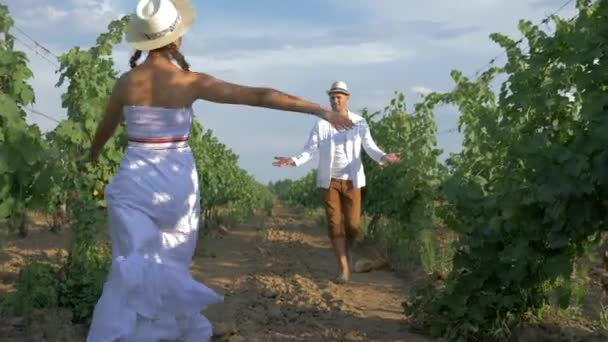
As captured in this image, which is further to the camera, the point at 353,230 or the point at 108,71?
the point at 108,71

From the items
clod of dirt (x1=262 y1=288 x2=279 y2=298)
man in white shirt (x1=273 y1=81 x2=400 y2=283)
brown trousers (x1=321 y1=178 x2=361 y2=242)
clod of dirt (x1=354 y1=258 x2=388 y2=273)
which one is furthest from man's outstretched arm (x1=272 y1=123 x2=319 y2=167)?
clod of dirt (x1=354 y1=258 x2=388 y2=273)

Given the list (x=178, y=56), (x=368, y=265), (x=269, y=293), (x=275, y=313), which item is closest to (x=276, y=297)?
(x=269, y=293)

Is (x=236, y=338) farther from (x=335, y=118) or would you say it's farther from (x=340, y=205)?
(x=340, y=205)

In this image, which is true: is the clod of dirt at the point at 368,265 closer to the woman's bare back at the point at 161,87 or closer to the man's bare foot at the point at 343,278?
the man's bare foot at the point at 343,278

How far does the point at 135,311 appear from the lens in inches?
146

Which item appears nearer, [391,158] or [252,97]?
[252,97]

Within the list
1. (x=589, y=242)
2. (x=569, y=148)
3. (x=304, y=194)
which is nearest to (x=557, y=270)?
(x=589, y=242)

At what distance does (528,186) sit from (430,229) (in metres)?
5.74

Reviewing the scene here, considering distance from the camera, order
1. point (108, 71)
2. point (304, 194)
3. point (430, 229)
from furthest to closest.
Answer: point (304, 194), point (430, 229), point (108, 71)

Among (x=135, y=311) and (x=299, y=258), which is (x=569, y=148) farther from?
(x=299, y=258)

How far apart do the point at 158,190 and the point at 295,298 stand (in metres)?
3.68

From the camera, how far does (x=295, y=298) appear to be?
7316 millimetres

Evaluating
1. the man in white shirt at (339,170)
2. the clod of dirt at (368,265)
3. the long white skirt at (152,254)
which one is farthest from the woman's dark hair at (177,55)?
the clod of dirt at (368,265)

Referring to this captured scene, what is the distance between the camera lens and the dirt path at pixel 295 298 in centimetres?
584
